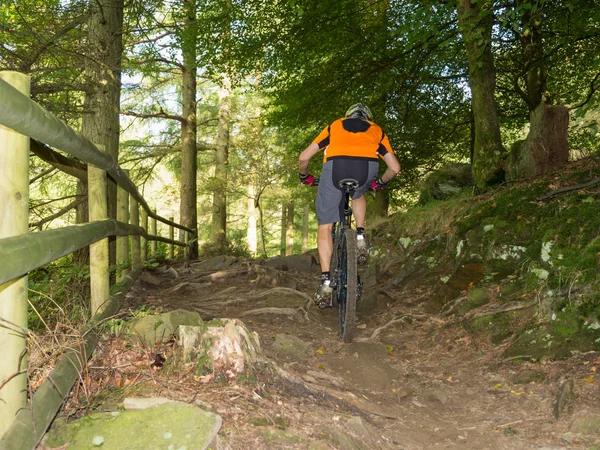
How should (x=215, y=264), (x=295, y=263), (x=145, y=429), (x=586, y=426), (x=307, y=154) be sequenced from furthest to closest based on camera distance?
(x=295, y=263), (x=215, y=264), (x=307, y=154), (x=586, y=426), (x=145, y=429)

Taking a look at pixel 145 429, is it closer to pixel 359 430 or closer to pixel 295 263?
pixel 359 430

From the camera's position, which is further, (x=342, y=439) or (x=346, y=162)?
(x=346, y=162)

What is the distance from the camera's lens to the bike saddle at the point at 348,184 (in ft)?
17.8

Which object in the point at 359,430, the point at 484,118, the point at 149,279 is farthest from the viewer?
the point at 484,118

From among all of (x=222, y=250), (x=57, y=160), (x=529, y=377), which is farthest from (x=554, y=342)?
(x=222, y=250)

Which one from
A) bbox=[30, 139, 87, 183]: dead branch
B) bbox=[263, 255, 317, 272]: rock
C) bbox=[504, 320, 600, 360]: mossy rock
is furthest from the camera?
bbox=[263, 255, 317, 272]: rock

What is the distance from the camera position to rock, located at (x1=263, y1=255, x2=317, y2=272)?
985cm

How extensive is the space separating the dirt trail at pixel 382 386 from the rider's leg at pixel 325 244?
0.78m

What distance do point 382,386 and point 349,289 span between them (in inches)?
42.5

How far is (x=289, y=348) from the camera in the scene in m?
4.54

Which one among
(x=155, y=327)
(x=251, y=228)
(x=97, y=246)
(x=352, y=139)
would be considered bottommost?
(x=155, y=327)

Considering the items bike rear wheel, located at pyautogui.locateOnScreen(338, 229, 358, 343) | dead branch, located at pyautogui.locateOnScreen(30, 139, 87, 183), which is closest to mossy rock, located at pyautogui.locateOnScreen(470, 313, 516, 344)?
bike rear wheel, located at pyautogui.locateOnScreen(338, 229, 358, 343)

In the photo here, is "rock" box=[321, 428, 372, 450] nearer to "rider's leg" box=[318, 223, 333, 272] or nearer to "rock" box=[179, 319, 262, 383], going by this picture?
"rock" box=[179, 319, 262, 383]

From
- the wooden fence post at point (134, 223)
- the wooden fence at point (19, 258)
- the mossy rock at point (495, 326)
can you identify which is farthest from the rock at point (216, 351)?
the wooden fence post at point (134, 223)
